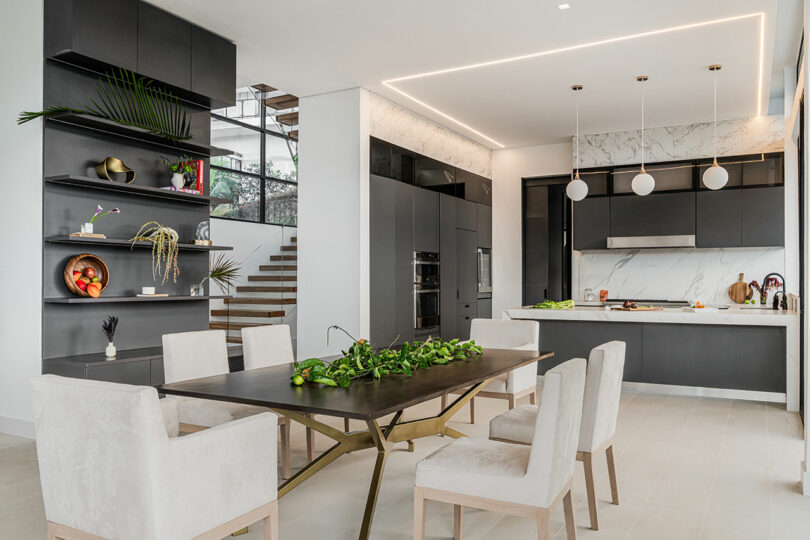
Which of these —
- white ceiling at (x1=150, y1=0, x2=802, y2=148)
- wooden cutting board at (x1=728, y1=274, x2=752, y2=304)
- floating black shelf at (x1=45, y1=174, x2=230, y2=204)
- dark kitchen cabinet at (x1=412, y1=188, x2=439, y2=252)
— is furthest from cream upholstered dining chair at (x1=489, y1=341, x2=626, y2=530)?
wooden cutting board at (x1=728, y1=274, x2=752, y2=304)

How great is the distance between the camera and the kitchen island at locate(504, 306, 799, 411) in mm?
5305

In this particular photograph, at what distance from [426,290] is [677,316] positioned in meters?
→ 2.72

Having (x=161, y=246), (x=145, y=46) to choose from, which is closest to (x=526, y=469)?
(x=161, y=246)

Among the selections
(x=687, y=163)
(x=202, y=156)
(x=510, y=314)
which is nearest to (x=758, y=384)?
(x=510, y=314)

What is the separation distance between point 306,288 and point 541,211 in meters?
4.00

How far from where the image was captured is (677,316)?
5.61 m

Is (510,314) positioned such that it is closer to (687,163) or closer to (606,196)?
(606,196)

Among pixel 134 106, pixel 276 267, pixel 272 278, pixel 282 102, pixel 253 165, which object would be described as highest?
pixel 282 102

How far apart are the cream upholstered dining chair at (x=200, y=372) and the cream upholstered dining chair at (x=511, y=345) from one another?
1.41 metres

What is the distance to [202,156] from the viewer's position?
5.12 m

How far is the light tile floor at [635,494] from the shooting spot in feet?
8.85

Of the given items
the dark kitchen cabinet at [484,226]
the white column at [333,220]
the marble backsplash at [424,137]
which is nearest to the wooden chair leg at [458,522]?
the white column at [333,220]

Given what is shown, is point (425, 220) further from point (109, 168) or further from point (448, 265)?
point (109, 168)

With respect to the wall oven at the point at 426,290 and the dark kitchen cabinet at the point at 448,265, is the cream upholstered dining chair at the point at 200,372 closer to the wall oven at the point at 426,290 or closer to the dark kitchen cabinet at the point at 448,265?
the wall oven at the point at 426,290
